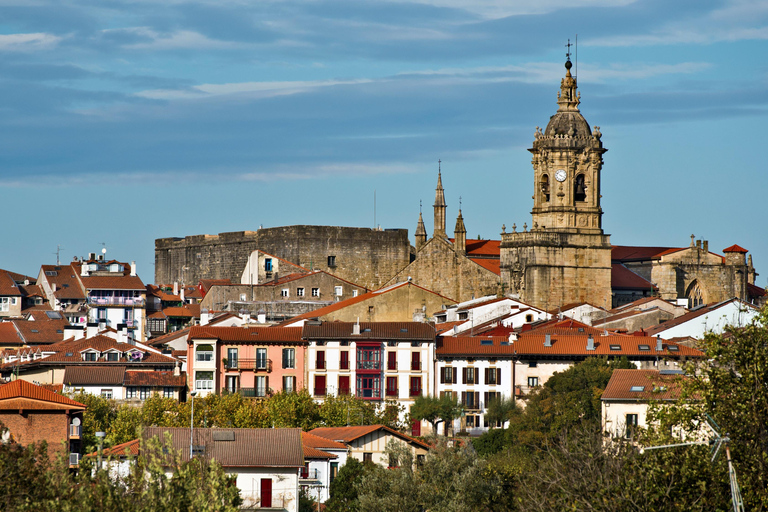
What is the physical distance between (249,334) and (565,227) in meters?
21.1

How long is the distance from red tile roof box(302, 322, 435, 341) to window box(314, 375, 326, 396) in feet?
6.10

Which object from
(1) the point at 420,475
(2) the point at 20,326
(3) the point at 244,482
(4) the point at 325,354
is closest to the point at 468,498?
(1) the point at 420,475

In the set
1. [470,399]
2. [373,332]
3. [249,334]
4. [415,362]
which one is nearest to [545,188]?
[373,332]

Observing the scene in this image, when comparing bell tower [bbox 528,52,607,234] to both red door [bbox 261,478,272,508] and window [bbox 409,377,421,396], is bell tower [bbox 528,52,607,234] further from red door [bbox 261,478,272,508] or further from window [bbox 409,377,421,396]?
red door [bbox 261,478,272,508]

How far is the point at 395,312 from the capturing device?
96.6m

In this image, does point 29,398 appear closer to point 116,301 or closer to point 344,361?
point 344,361

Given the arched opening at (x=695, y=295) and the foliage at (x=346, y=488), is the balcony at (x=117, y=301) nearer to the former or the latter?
the arched opening at (x=695, y=295)

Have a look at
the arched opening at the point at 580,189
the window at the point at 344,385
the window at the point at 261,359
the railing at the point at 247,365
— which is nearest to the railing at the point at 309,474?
the window at the point at 344,385

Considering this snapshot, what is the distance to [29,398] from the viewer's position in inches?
2404

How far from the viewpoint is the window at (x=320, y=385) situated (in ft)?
264

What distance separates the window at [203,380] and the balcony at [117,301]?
3521 cm

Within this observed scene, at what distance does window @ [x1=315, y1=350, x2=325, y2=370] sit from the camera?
8144 cm

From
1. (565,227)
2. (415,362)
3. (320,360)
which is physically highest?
(565,227)

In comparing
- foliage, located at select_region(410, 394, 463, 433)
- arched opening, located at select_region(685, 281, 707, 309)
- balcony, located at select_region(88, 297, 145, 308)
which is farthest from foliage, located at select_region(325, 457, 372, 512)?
balcony, located at select_region(88, 297, 145, 308)
